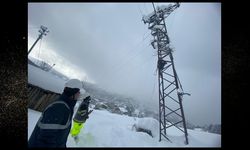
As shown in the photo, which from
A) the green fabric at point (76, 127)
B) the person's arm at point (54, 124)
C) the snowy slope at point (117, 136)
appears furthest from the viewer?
the snowy slope at point (117, 136)

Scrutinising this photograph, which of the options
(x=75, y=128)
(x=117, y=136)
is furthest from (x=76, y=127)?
(x=117, y=136)

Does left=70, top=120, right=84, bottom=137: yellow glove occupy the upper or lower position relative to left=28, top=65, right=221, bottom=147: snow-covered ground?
upper

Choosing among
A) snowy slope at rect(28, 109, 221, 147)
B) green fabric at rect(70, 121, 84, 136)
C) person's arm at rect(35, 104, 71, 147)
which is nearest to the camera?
person's arm at rect(35, 104, 71, 147)

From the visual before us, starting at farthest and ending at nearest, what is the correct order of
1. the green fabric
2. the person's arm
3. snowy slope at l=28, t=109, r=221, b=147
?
snowy slope at l=28, t=109, r=221, b=147 → the green fabric → the person's arm

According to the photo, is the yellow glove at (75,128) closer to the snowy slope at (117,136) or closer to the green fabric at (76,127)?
the green fabric at (76,127)

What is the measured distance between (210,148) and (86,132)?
224cm

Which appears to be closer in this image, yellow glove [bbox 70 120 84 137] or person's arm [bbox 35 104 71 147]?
person's arm [bbox 35 104 71 147]

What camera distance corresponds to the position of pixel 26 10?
3.03 metres

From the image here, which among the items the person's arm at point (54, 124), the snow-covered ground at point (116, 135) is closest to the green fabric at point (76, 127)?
the snow-covered ground at point (116, 135)

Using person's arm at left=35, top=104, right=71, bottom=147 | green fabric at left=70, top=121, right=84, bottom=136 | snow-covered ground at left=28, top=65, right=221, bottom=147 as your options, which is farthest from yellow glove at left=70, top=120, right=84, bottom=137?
person's arm at left=35, top=104, right=71, bottom=147

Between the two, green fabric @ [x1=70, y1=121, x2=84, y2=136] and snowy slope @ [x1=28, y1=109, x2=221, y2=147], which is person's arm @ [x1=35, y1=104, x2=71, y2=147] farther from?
snowy slope @ [x1=28, y1=109, x2=221, y2=147]

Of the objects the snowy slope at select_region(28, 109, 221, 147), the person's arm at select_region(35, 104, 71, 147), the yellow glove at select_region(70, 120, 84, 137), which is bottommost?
the snowy slope at select_region(28, 109, 221, 147)
